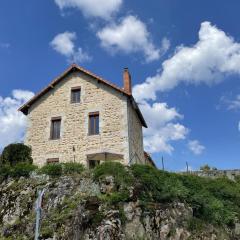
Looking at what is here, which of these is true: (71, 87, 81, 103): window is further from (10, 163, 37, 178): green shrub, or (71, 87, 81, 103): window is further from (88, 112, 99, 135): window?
(10, 163, 37, 178): green shrub

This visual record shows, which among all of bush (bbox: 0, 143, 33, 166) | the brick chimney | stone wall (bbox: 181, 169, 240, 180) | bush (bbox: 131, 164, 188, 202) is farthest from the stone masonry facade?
stone wall (bbox: 181, 169, 240, 180)

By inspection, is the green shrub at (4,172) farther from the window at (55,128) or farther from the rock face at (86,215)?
the window at (55,128)

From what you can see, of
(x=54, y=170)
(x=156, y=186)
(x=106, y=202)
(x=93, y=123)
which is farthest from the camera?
(x=93, y=123)

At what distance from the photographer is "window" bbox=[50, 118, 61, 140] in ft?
77.2

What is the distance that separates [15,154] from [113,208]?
812 centimetres

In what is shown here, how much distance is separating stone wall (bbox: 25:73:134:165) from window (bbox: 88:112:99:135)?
28 centimetres

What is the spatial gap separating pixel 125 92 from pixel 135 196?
8521mm

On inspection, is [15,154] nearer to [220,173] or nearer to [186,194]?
[186,194]

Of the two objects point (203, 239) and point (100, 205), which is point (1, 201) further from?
point (203, 239)

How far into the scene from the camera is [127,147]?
2170 centimetres

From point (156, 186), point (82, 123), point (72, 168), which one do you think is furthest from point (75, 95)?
point (156, 186)

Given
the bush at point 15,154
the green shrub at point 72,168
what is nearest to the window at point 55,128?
the bush at point 15,154

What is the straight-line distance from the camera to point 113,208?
604 inches

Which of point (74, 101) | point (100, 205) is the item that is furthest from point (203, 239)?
point (74, 101)
